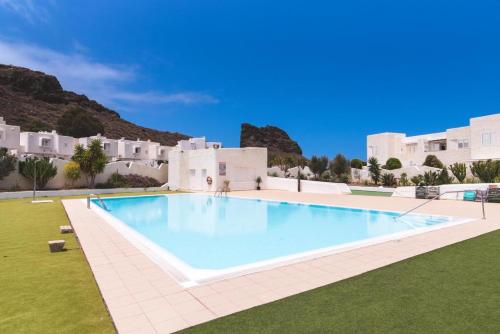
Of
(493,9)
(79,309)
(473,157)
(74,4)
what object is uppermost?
(493,9)

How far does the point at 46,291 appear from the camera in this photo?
13.3 ft

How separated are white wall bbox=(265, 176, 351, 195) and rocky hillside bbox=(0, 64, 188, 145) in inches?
1903

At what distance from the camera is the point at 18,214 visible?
11.3 meters

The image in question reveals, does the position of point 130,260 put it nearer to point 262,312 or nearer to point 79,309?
point 79,309

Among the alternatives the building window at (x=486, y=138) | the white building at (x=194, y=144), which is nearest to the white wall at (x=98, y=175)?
the white building at (x=194, y=144)

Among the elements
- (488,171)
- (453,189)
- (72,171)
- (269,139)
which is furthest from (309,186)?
(269,139)

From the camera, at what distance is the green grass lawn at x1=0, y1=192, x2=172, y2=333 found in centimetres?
316

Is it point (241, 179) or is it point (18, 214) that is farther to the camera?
point (241, 179)

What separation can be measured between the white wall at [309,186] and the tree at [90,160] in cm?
1350

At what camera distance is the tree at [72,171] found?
2180 centimetres

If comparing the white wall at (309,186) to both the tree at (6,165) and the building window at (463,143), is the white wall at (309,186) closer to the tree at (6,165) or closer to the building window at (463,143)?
the tree at (6,165)

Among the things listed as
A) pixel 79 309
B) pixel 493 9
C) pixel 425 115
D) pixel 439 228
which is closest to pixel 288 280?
pixel 79 309

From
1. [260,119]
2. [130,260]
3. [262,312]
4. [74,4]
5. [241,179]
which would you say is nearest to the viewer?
[262,312]

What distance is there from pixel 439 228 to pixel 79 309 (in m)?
8.34
